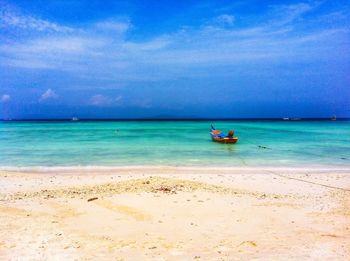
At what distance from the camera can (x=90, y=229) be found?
6.64 metres

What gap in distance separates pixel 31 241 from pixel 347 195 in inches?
335

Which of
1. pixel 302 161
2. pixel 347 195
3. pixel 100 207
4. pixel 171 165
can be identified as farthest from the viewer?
pixel 302 161

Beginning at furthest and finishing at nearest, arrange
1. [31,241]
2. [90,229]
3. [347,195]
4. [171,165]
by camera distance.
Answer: [171,165]
[347,195]
[90,229]
[31,241]

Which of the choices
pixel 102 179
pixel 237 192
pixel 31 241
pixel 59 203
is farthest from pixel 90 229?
pixel 102 179

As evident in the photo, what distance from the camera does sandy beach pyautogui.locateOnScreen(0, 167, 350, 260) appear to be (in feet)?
17.9

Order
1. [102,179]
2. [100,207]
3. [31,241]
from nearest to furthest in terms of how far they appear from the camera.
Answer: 1. [31,241]
2. [100,207]
3. [102,179]

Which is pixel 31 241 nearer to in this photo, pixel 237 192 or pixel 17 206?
pixel 17 206

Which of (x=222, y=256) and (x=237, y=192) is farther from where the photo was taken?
(x=237, y=192)

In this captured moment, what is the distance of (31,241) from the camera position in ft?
19.2

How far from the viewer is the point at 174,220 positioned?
721 cm

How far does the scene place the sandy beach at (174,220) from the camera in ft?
17.9

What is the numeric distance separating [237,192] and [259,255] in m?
4.63

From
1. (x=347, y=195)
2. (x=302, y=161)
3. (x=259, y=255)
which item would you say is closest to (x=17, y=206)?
(x=259, y=255)

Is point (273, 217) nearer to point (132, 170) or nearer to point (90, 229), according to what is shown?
point (90, 229)
